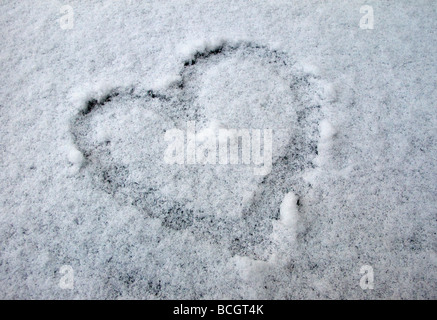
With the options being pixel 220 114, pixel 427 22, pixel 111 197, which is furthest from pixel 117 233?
pixel 427 22

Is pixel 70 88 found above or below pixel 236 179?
above

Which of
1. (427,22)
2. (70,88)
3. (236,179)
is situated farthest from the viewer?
(427,22)

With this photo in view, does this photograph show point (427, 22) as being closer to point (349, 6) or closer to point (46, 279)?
point (349, 6)

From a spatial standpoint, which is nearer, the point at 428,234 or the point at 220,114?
the point at 428,234

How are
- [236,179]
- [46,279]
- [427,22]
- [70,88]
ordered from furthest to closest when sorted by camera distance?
[427,22] < [70,88] < [236,179] < [46,279]
